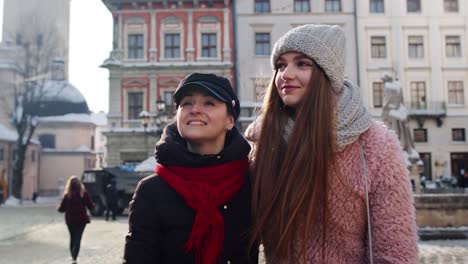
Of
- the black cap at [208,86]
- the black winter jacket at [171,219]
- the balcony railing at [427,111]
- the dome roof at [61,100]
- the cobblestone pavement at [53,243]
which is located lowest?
the cobblestone pavement at [53,243]

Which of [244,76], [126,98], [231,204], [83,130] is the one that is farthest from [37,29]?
[231,204]

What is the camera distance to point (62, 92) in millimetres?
46531

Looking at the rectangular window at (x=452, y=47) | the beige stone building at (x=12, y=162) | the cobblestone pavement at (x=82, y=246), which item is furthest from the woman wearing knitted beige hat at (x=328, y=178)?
the beige stone building at (x=12, y=162)

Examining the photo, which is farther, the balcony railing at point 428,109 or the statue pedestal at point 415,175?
the balcony railing at point 428,109

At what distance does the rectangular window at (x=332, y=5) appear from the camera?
3139 cm

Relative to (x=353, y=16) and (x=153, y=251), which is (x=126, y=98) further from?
(x=153, y=251)

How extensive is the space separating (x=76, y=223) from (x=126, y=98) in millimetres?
22172

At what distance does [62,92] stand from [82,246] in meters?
37.9

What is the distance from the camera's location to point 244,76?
30531 mm

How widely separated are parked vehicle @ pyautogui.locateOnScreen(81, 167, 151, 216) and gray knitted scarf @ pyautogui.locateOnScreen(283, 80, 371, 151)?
19857 mm

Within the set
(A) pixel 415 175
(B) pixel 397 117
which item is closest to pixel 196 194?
(B) pixel 397 117

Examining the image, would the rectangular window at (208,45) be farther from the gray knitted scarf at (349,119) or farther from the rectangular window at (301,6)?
the gray knitted scarf at (349,119)

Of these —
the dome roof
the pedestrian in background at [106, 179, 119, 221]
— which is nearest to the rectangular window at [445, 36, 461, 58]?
the pedestrian in background at [106, 179, 119, 221]

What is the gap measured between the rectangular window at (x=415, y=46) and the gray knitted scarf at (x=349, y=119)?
3178 centimetres
